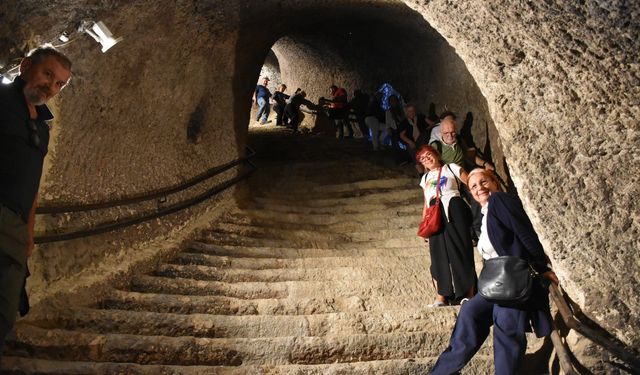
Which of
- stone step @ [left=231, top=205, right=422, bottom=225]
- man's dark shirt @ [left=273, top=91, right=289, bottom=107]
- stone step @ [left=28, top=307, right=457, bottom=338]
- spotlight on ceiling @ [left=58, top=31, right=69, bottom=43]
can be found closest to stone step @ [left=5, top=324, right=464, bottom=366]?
stone step @ [left=28, top=307, right=457, bottom=338]

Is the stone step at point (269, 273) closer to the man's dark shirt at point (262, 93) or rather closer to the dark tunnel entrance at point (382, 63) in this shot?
the dark tunnel entrance at point (382, 63)

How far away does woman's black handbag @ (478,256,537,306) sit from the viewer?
2.83 metres

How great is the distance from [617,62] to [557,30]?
265mm

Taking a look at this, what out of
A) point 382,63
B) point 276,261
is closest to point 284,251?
point 276,261

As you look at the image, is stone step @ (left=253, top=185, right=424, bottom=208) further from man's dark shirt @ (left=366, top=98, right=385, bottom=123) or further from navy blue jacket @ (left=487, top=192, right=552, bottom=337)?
navy blue jacket @ (left=487, top=192, right=552, bottom=337)

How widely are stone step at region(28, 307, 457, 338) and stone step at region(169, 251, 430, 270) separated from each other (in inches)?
39.7

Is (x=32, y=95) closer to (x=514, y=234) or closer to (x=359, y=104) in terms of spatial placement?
(x=514, y=234)

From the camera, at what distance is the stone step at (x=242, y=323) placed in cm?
→ 352

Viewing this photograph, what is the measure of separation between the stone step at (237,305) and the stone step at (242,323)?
0.67 feet

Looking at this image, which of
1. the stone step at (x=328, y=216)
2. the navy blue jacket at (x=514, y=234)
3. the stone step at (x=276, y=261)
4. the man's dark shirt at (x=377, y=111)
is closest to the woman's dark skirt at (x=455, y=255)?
the stone step at (x=276, y=261)

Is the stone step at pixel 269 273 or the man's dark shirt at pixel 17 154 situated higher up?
the man's dark shirt at pixel 17 154

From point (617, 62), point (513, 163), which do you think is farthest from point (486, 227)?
point (617, 62)

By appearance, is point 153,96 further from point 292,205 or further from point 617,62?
point 617,62

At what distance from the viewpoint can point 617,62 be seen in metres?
2.22
